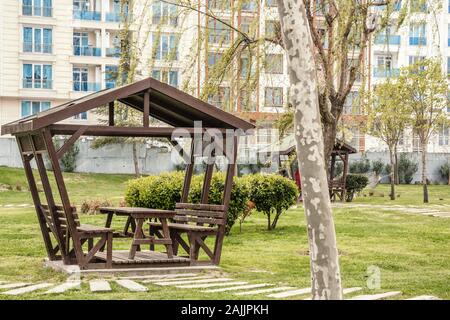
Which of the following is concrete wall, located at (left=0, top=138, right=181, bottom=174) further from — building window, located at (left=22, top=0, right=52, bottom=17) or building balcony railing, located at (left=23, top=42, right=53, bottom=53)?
building window, located at (left=22, top=0, right=52, bottom=17)

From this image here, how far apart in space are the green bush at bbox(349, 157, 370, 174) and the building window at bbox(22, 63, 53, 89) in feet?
61.3

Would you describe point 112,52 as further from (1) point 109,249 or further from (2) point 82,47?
(1) point 109,249

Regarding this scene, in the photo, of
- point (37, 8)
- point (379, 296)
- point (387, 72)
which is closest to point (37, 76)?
point (37, 8)

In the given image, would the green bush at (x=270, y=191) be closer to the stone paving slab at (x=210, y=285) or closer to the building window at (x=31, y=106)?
the stone paving slab at (x=210, y=285)

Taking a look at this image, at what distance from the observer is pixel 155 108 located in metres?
14.8

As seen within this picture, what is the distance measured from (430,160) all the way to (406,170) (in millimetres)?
3010

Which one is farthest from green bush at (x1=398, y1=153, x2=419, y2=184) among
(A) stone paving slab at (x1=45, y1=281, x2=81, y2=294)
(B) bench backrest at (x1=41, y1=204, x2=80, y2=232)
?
(A) stone paving slab at (x1=45, y1=281, x2=81, y2=294)

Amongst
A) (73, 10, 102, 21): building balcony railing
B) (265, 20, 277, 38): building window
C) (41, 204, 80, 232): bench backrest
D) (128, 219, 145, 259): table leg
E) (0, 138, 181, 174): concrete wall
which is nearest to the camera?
(41, 204, 80, 232): bench backrest

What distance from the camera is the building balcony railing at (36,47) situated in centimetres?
5444

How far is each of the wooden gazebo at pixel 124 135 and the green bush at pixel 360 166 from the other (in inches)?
1411

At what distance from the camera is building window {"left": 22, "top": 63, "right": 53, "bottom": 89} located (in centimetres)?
5453

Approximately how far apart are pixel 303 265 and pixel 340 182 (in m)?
19.8
